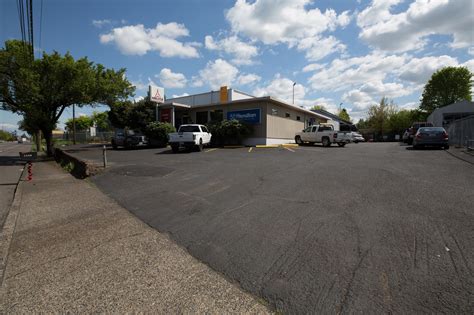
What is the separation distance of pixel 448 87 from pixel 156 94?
6469 cm

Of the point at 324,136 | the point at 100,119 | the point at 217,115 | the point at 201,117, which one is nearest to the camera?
the point at 324,136

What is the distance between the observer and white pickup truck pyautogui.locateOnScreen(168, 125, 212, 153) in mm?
17953

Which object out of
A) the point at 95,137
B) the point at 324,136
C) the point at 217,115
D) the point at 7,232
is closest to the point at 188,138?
the point at 217,115

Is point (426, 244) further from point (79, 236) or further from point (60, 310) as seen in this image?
point (79, 236)

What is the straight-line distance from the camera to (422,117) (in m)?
62.2

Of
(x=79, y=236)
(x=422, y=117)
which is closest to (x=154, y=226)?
(x=79, y=236)

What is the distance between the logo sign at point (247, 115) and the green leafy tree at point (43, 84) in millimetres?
11381

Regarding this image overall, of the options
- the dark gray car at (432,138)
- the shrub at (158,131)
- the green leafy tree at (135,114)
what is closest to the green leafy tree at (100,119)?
the green leafy tree at (135,114)

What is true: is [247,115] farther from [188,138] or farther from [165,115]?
[165,115]

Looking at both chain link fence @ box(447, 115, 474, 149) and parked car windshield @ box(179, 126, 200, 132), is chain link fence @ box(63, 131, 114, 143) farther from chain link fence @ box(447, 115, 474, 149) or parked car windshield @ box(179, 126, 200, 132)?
chain link fence @ box(447, 115, 474, 149)

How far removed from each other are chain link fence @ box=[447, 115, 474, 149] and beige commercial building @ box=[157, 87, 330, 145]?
12.5 metres

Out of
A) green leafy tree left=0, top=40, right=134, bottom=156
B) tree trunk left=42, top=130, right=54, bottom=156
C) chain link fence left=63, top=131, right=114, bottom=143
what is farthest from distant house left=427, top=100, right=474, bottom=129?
chain link fence left=63, top=131, right=114, bottom=143

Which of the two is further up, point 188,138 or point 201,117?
point 201,117

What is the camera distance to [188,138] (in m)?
17.9
